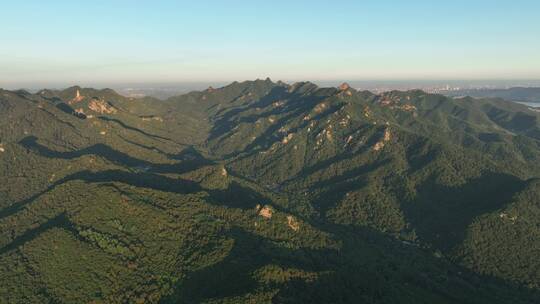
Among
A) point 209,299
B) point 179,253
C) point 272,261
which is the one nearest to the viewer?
point 209,299

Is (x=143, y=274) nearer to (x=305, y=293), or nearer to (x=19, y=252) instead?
(x=19, y=252)

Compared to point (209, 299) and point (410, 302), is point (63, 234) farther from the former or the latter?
point (410, 302)

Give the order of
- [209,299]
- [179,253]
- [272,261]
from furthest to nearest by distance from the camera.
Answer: [179,253]
[272,261]
[209,299]

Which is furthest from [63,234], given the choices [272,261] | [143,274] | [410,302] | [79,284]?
[410,302]

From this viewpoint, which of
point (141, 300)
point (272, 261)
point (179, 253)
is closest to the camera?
point (141, 300)

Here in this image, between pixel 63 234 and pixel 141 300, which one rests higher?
pixel 63 234

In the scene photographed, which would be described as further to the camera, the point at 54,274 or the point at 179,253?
the point at 179,253

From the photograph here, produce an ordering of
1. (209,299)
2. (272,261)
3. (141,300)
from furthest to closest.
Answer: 1. (272,261)
2. (141,300)
3. (209,299)

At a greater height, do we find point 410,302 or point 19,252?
point 19,252

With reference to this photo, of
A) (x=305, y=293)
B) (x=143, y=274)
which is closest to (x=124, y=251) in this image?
(x=143, y=274)
